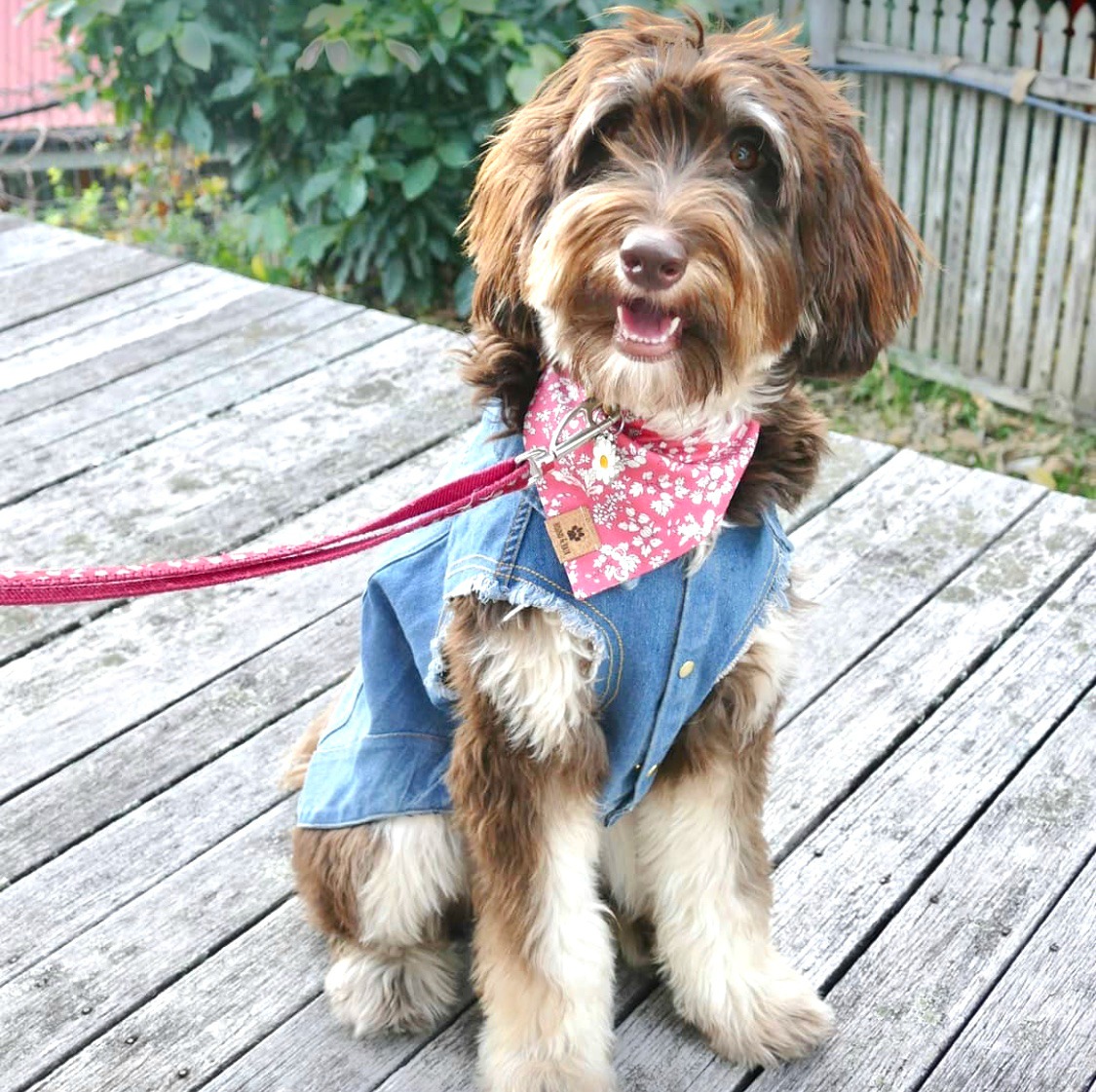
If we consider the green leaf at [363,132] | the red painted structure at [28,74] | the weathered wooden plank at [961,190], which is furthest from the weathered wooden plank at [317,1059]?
the red painted structure at [28,74]

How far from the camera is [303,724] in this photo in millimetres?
3006

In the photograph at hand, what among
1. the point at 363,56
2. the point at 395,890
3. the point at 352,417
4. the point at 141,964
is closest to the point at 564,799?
the point at 395,890

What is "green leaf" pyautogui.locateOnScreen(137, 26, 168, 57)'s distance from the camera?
5203 mm

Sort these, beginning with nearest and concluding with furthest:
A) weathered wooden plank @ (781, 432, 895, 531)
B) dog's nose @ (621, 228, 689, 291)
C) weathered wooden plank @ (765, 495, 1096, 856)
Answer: dog's nose @ (621, 228, 689, 291) < weathered wooden plank @ (765, 495, 1096, 856) < weathered wooden plank @ (781, 432, 895, 531)

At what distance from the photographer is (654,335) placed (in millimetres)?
1884

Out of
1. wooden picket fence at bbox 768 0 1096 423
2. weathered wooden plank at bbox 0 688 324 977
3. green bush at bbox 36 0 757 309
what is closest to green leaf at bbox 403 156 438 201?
green bush at bbox 36 0 757 309

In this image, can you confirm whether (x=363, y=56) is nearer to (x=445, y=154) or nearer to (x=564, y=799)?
(x=445, y=154)

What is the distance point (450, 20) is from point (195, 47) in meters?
0.92

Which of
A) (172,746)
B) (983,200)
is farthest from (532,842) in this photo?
(983,200)

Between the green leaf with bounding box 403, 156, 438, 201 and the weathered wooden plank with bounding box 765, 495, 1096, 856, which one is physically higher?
the green leaf with bounding box 403, 156, 438, 201

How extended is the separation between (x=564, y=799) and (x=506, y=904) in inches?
7.4

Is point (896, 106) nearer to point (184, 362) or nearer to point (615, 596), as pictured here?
point (184, 362)

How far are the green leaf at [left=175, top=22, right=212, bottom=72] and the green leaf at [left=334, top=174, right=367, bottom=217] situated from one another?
2.00ft

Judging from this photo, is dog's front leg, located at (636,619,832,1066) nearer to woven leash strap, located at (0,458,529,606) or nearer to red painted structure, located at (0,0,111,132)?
woven leash strap, located at (0,458,529,606)
